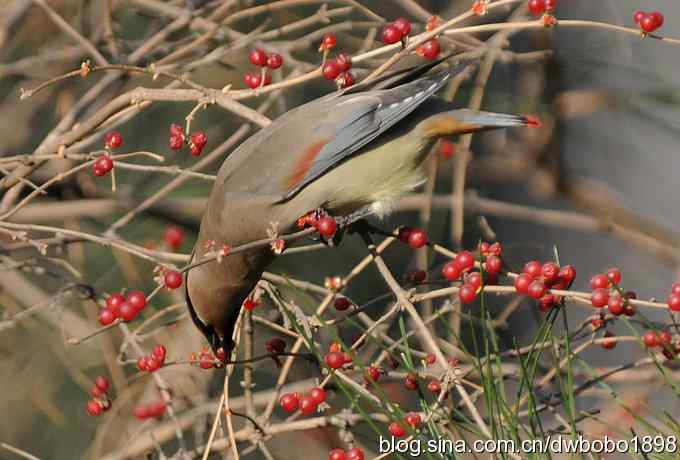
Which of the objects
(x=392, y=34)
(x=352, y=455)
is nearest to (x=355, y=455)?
(x=352, y=455)

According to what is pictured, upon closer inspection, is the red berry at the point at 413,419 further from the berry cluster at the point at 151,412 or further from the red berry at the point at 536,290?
the berry cluster at the point at 151,412

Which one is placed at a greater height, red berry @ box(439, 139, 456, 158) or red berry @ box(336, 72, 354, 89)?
red berry @ box(336, 72, 354, 89)

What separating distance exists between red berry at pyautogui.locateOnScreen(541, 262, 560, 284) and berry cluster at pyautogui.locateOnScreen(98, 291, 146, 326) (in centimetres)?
99

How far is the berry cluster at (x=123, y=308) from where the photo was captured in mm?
2535

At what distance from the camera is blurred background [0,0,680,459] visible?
3658mm

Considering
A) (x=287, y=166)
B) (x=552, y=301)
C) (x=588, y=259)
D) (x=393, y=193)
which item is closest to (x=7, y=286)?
(x=287, y=166)

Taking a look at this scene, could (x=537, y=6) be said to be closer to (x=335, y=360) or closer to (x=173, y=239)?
(x=335, y=360)

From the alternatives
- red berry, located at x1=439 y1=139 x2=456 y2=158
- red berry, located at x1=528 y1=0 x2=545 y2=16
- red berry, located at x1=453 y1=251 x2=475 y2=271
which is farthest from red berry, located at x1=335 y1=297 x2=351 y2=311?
red berry, located at x1=439 y1=139 x2=456 y2=158

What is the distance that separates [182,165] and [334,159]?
152 cm

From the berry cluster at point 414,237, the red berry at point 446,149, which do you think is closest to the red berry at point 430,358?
the berry cluster at point 414,237

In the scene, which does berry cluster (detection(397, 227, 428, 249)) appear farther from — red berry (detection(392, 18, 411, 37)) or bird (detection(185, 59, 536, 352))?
red berry (detection(392, 18, 411, 37))

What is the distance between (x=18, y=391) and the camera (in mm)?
4031

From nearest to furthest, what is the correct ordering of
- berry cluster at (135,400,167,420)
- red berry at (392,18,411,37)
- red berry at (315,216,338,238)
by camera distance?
red berry at (392,18,411,37), red berry at (315,216,338,238), berry cluster at (135,400,167,420)

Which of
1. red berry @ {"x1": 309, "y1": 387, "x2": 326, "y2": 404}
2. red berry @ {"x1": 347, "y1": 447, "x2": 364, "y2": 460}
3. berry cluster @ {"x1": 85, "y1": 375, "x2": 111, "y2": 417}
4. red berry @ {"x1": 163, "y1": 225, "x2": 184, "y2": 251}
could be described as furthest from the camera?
red berry @ {"x1": 163, "y1": 225, "x2": 184, "y2": 251}
